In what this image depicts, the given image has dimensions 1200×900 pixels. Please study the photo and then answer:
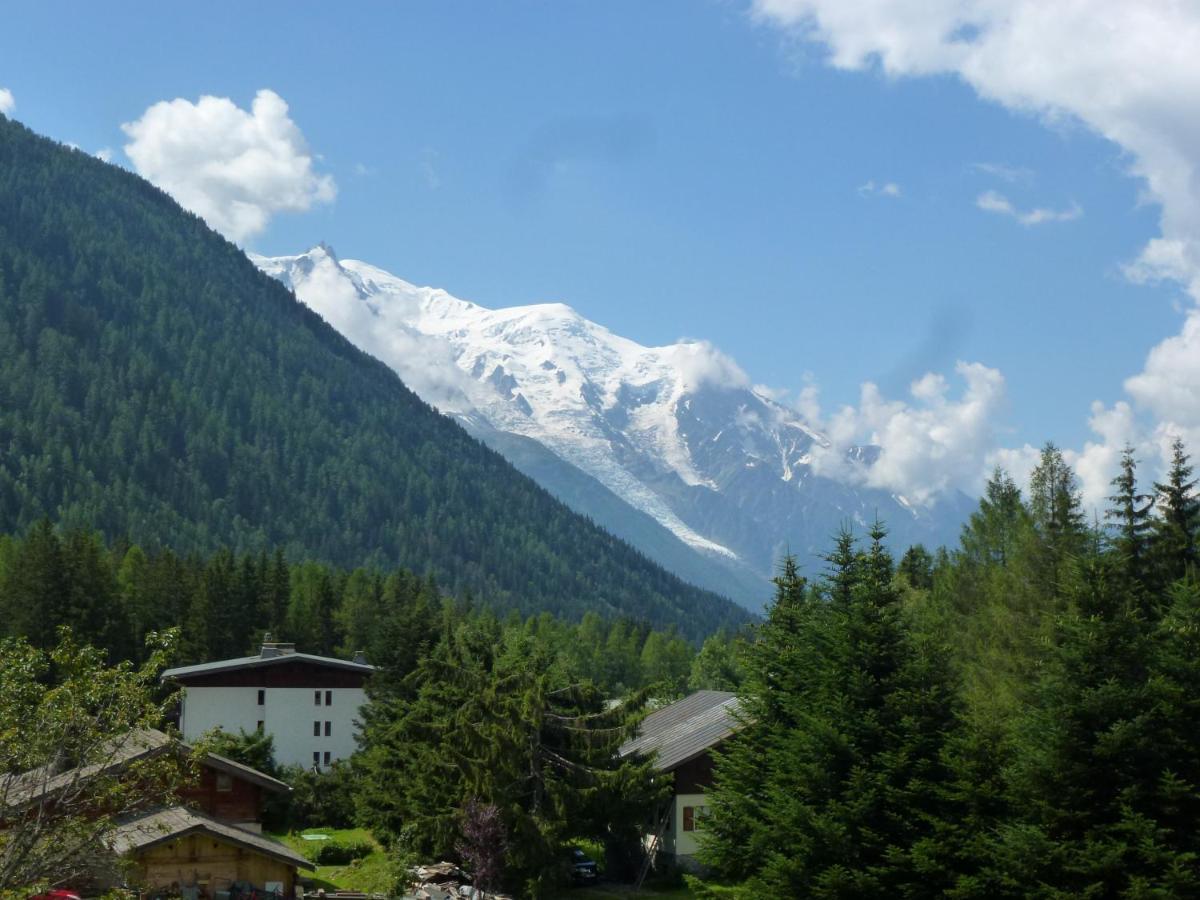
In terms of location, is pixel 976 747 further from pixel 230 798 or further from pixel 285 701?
pixel 285 701

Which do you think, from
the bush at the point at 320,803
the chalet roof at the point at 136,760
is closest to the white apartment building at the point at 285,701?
the bush at the point at 320,803

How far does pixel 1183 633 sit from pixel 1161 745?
312cm

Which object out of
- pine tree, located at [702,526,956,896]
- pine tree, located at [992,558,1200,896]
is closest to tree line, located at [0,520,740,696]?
pine tree, located at [702,526,956,896]

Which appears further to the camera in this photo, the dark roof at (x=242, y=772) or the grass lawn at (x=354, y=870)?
the grass lawn at (x=354, y=870)

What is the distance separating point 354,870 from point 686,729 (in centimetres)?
1720

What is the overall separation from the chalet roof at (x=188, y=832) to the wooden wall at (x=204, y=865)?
0.42 metres

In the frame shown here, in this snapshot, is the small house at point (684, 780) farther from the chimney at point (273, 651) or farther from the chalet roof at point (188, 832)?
the chimney at point (273, 651)

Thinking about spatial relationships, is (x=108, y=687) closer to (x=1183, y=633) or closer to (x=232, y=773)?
(x=1183, y=633)

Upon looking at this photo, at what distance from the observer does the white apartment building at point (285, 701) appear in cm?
8894

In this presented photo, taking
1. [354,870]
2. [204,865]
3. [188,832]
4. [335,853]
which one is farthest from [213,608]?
[188,832]

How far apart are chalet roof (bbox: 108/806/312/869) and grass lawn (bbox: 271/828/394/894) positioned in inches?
173

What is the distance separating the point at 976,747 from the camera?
38812mm

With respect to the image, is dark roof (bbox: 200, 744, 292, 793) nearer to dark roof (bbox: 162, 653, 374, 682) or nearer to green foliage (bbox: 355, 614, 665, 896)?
green foliage (bbox: 355, 614, 665, 896)

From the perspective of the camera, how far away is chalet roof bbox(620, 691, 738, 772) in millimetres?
58594
